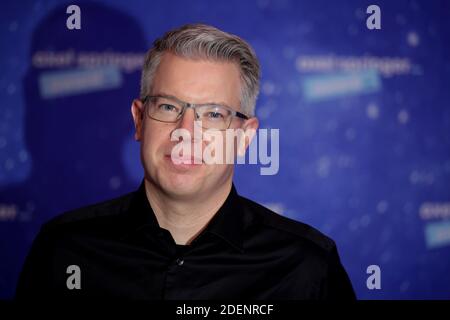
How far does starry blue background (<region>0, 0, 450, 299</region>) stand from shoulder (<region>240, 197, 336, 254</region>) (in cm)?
41

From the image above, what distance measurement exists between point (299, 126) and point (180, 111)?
0.80 m

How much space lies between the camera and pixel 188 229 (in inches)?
62.5

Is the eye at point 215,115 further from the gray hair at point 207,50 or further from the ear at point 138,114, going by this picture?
the ear at point 138,114

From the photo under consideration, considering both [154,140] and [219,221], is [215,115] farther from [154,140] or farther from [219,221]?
[219,221]

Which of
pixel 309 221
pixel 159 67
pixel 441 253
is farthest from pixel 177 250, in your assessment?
pixel 441 253

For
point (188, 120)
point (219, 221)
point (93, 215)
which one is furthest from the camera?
point (93, 215)

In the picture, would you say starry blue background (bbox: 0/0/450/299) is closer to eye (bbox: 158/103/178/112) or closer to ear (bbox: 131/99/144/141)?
ear (bbox: 131/99/144/141)

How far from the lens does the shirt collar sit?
1.57 meters

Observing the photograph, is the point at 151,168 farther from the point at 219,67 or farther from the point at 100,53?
the point at 100,53

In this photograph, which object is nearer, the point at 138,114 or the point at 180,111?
the point at 180,111

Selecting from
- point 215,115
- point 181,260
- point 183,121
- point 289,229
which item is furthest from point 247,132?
point 181,260

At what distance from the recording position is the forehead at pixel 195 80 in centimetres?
149

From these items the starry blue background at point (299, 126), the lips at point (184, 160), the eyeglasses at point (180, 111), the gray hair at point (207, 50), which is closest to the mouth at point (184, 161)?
the lips at point (184, 160)
